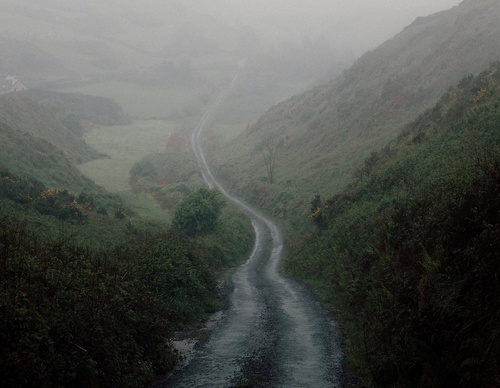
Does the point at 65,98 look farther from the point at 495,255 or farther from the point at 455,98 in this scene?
the point at 495,255

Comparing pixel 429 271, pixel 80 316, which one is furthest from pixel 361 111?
pixel 80 316

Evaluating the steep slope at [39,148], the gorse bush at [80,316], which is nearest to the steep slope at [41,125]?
the steep slope at [39,148]

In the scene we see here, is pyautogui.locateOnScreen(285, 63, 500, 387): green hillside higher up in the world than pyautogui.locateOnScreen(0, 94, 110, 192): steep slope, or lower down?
lower down

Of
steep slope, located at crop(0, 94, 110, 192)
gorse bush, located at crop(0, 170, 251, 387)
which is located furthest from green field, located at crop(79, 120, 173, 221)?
gorse bush, located at crop(0, 170, 251, 387)

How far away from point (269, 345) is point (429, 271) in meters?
6.80

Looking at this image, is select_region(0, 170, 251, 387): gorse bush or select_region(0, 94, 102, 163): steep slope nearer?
select_region(0, 170, 251, 387): gorse bush

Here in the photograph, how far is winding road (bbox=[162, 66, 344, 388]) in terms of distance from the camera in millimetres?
13125

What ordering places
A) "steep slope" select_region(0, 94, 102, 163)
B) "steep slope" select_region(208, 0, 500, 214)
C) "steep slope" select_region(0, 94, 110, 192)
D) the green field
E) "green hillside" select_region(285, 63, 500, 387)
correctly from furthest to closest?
"steep slope" select_region(0, 94, 102, 163)
"steep slope" select_region(208, 0, 500, 214)
the green field
"steep slope" select_region(0, 94, 110, 192)
"green hillside" select_region(285, 63, 500, 387)

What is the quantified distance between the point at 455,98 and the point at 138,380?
35.5m

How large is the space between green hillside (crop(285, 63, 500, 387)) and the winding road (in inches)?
35.7

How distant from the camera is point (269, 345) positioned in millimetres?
16281

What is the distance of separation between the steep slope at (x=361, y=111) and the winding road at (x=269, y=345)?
80.3ft

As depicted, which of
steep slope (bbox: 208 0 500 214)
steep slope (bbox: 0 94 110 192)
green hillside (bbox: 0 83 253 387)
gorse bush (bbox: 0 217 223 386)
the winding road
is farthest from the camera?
steep slope (bbox: 208 0 500 214)

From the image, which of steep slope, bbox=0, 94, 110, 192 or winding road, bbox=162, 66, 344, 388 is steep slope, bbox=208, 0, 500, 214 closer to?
winding road, bbox=162, 66, 344, 388
